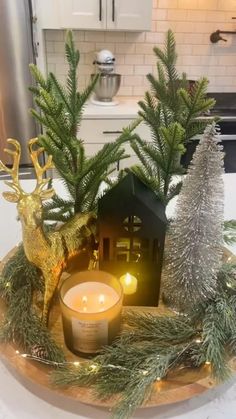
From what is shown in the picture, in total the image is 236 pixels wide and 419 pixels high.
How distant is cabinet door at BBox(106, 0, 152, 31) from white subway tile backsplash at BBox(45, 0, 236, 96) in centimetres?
31

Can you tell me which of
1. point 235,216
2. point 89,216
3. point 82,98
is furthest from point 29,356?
point 235,216

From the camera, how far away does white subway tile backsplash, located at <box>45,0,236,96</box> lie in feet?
8.23

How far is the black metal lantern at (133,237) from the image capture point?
1.92 ft

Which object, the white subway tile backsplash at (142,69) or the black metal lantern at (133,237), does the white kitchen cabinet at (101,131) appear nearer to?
the white subway tile backsplash at (142,69)

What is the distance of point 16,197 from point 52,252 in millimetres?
113

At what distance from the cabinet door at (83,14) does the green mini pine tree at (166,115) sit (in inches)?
70.0

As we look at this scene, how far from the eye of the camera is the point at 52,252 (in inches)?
23.7

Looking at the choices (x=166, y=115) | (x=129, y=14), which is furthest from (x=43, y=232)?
(x=129, y=14)

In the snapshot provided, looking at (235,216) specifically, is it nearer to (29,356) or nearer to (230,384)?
(230,384)

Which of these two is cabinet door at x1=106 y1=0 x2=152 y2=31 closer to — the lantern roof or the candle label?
the lantern roof

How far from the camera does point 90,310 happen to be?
1.92 ft

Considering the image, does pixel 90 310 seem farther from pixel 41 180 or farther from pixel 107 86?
pixel 107 86

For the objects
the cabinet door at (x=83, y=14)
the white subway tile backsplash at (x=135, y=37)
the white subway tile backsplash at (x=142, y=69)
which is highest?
the cabinet door at (x=83, y=14)

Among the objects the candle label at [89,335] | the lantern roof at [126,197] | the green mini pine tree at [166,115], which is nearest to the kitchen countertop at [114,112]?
the green mini pine tree at [166,115]
